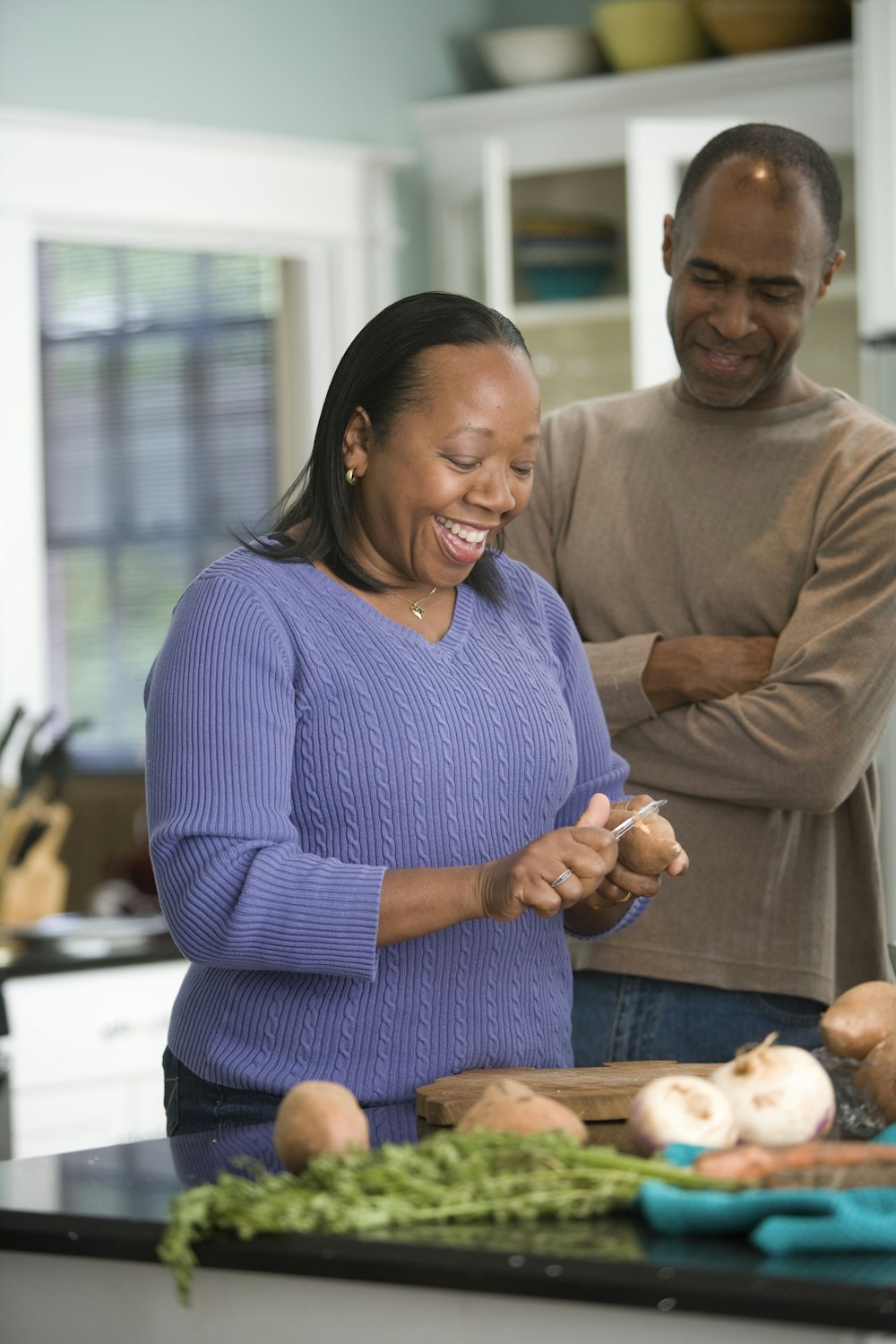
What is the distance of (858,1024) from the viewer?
4.79 feet

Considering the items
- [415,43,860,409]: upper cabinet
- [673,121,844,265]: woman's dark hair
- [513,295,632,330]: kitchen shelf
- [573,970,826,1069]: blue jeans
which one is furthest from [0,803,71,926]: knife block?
[673,121,844,265]: woman's dark hair

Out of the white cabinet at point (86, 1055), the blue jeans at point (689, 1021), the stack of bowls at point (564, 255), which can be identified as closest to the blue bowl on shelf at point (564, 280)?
the stack of bowls at point (564, 255)

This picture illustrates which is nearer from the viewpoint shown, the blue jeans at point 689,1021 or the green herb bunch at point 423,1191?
the green herb bunch at point 423,1191

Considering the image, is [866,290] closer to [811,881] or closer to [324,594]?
[811,881]

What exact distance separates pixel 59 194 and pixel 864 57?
1.60 meters

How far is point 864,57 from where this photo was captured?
3580 mm

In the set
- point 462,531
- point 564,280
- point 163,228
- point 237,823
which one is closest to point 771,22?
point 564,280

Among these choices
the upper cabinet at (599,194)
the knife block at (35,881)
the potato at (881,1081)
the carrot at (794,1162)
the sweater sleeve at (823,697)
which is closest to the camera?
the carrot at (794,1162)

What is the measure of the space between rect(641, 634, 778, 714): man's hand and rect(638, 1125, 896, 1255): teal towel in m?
0.91

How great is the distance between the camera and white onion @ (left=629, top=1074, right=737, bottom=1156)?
4.01ft

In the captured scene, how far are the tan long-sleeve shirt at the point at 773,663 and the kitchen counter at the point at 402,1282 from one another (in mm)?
815

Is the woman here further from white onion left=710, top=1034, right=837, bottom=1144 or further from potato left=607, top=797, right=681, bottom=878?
white onion left=710, top=1034, right=837, bottom=1144

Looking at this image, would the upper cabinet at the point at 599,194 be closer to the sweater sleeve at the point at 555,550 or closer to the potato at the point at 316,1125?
the sweater sleeve at the point at 555,550

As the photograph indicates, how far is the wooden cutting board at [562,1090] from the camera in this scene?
1396 mm
